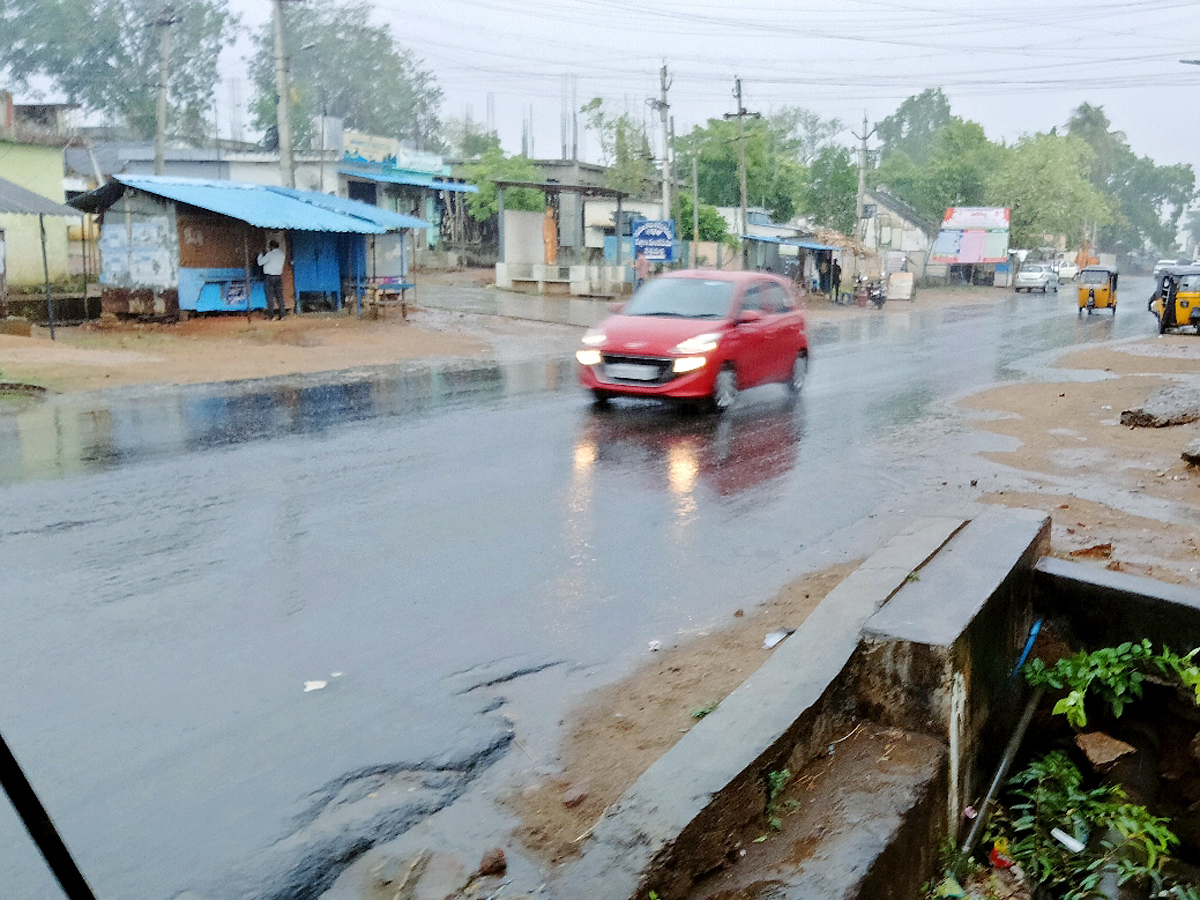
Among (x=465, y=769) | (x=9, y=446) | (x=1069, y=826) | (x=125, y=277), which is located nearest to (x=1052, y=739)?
(x=1069, y=826)

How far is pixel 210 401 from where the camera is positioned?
13492 millimetres

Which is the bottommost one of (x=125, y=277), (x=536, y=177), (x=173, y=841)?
(x=173, y=841)

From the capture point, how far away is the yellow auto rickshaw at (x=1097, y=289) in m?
38.3

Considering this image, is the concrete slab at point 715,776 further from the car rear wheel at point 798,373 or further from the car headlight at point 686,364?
the car rear wheel at point 798,373

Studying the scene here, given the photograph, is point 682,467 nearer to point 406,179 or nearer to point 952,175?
point 406,179

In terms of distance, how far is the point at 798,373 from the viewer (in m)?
14.9

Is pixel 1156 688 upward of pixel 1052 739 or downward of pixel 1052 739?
upward

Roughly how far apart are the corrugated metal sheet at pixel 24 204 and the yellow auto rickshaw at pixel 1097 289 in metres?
32.8

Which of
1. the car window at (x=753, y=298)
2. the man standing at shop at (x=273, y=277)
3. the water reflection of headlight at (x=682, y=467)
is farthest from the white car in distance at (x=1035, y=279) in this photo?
the water reflection of headlight at (x=682, y=467)

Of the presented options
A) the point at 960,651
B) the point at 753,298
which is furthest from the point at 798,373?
the point at 960,651

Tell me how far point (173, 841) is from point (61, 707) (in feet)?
4.01

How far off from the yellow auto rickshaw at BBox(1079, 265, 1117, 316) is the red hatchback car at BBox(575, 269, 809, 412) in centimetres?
2839

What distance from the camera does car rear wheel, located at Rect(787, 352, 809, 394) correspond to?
14742mm

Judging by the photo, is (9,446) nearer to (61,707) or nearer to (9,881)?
(61,707)
